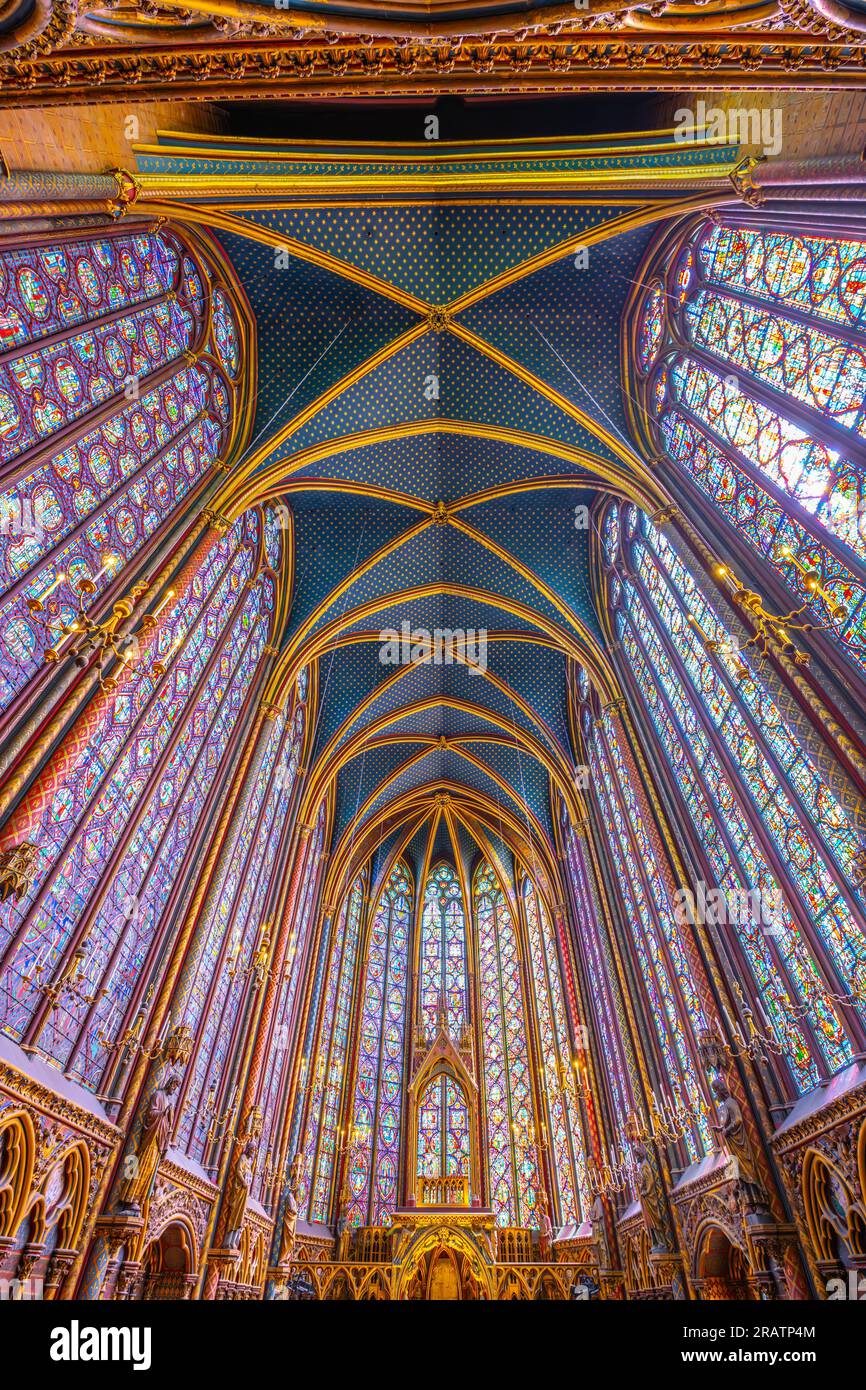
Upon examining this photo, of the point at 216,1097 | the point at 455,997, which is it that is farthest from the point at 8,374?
the point at 455,997

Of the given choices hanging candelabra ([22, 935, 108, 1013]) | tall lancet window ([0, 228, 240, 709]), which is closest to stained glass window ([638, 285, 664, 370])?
tall lancet window ([0, 228, 240, 709])

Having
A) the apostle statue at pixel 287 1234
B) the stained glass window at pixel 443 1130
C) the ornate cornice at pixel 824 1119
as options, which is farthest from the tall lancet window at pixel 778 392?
the stained glass window at pixel 443 1130

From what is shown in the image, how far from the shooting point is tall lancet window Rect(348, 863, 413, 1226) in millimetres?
23062

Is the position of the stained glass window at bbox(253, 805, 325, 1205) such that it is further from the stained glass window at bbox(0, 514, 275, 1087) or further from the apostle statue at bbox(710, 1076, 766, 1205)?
the apostle statue at bbox(710, 1076, 766, 1205)

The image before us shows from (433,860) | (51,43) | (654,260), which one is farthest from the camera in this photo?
(433,860)

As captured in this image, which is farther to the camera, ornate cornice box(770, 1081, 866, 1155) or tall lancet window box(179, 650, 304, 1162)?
tall lancet window box(179, 650, 304, 1162)

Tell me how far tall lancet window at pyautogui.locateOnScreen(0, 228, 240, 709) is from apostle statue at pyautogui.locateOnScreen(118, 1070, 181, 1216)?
7.05 meters

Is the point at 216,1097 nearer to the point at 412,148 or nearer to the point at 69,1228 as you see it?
the point at 69,1228

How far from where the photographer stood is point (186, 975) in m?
13.2

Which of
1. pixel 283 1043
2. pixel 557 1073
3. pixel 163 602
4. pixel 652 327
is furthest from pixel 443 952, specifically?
pixel 652 327

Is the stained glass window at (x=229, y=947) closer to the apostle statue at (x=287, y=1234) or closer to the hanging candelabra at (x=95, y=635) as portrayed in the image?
the apostle statue at (x=287, y=1234)

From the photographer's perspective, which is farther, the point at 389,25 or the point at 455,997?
the point at 455,997
